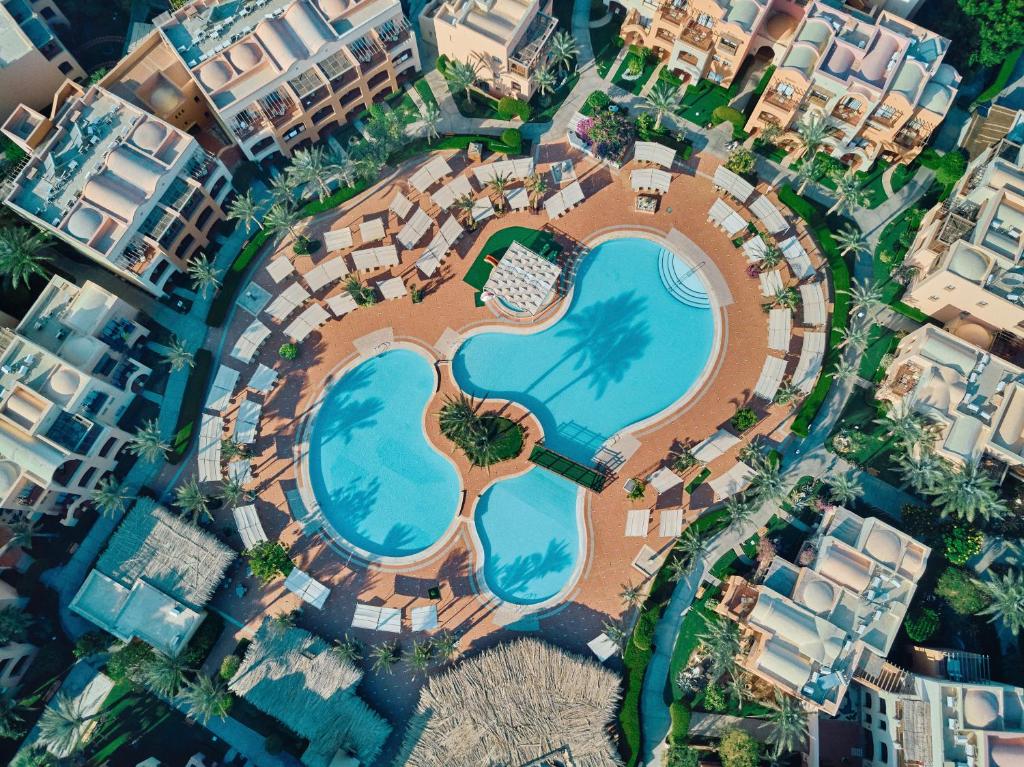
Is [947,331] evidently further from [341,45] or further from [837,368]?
[341,45]

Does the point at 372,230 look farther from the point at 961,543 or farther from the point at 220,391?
the point at 961,543

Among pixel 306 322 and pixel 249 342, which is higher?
pixel 306 322

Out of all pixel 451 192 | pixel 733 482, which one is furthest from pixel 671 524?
pixel 451 192

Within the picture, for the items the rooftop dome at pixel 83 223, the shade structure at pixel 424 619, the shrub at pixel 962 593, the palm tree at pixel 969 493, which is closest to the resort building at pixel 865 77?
the palm tree at pixel 969 493

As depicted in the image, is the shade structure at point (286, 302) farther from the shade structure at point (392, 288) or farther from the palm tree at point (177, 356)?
the palm tree at point (177, 356)

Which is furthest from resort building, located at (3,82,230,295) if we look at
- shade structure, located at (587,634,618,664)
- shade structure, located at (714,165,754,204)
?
shade structure, located at (587,634,618,664)

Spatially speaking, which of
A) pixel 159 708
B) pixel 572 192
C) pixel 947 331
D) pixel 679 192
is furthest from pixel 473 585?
pixel 947 331
